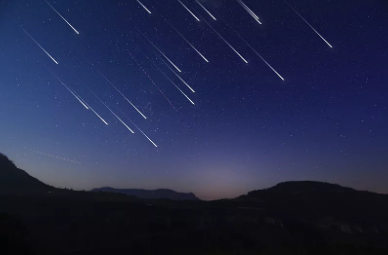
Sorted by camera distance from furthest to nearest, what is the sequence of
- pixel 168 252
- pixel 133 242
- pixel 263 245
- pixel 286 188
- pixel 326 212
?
pixel 286 188
pixel 326 212
pixel 263 245
pixel 133 242
pixel 168 252

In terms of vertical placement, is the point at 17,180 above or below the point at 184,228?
above

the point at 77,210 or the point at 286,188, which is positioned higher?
the point at 286,188

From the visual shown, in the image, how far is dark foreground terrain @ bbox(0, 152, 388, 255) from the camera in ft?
86.3

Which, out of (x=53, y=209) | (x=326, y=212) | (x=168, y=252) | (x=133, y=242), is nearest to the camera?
(x=168, y=252)

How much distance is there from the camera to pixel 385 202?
61.3 metres

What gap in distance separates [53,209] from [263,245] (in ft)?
95.0

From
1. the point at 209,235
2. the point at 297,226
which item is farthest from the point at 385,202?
the point at 209,235

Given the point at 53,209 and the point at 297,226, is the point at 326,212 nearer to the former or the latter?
the point at 297,226

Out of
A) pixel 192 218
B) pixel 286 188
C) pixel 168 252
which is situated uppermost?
pixel 286 188

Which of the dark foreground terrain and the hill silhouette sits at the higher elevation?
the hill silhouette

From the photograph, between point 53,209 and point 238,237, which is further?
point 53,209

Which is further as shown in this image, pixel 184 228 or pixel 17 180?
pixel 17 180

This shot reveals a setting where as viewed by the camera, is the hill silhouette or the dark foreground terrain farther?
the hill silhouette

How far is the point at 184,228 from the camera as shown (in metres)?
35.1
